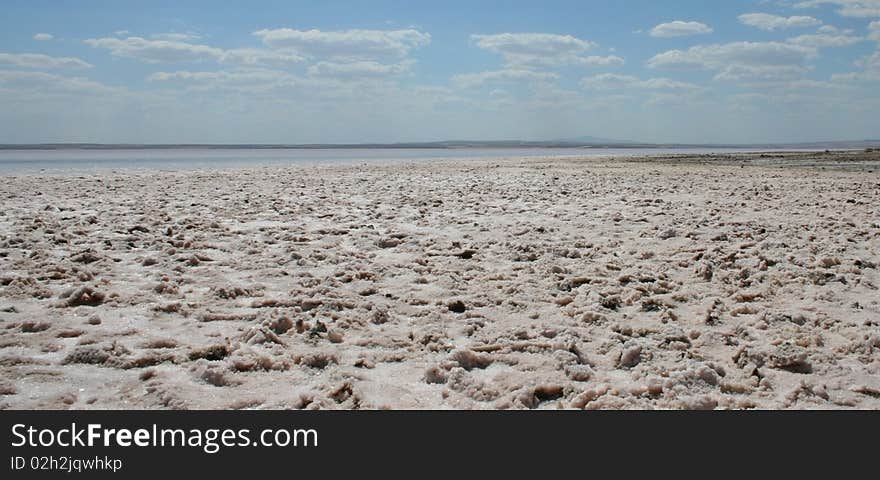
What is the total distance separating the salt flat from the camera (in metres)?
3.74

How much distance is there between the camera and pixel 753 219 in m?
10.3

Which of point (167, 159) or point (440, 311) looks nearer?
point (440, 311)

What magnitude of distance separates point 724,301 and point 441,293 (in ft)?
7.93

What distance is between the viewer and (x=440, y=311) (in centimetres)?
534

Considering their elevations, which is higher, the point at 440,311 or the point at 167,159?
the point at 167,159

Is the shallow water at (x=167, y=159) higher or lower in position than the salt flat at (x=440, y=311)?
higher

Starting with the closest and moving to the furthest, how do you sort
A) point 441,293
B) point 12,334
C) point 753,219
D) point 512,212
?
point 12,334
point 441,293
point 753,219
point 512,212

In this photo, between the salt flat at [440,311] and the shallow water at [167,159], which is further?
the shallow water at [167,159]

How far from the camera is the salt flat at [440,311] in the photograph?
374 centimetres

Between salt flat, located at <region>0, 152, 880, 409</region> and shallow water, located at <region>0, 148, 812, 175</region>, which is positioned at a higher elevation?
shallow water, located at <region>0, 148, 812, 175</region>

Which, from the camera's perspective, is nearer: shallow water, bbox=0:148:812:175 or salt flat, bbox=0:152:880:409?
salt flat, bbox=0:152:880:409
